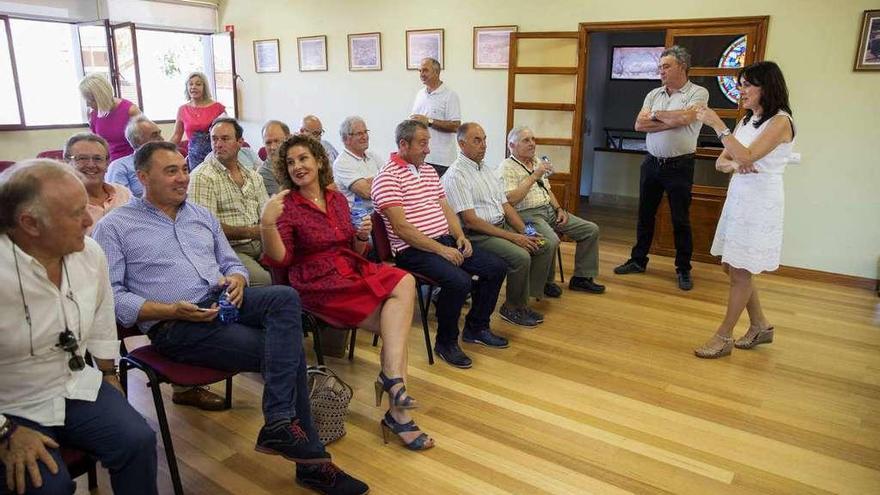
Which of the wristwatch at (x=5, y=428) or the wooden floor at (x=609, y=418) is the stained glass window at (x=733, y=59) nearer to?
the wooden floor at (x=609, y=418)

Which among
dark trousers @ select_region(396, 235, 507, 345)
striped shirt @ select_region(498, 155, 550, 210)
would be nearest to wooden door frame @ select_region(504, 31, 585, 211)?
striped shirt @ select_region(498, 155, 550, 210)

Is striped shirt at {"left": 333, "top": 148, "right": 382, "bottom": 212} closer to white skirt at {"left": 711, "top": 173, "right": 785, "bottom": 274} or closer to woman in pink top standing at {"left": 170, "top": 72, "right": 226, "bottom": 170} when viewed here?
woman in pink top standing at {"left": 170, "top": 72, "right": 226, "bottom": 170}

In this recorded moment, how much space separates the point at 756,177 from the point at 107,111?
13.6 ft

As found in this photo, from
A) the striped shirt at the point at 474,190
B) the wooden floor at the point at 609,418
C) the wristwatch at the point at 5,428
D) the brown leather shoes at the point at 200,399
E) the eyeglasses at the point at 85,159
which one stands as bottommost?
the wooden floor at the point at 609,418

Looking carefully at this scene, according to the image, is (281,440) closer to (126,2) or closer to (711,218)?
(711,218)

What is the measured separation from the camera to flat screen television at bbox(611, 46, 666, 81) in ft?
24.9

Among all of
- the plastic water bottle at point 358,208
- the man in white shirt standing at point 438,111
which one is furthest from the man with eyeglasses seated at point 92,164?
the man in white shirt standing at point 438,111

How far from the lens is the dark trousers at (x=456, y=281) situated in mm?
2920

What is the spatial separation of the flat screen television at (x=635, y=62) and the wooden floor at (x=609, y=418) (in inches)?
189

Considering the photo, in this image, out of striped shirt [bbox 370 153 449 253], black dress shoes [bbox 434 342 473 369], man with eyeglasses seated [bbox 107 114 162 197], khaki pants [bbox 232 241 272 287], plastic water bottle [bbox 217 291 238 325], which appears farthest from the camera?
man with eyeglasses seated [bbox 107 114 162 197]

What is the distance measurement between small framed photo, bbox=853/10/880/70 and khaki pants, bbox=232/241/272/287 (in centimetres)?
430

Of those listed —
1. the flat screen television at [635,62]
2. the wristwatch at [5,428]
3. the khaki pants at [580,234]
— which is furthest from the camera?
the flat screen television at [635,62]

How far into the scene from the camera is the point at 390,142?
6520 millimetres

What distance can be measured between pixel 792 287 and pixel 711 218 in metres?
0.81
